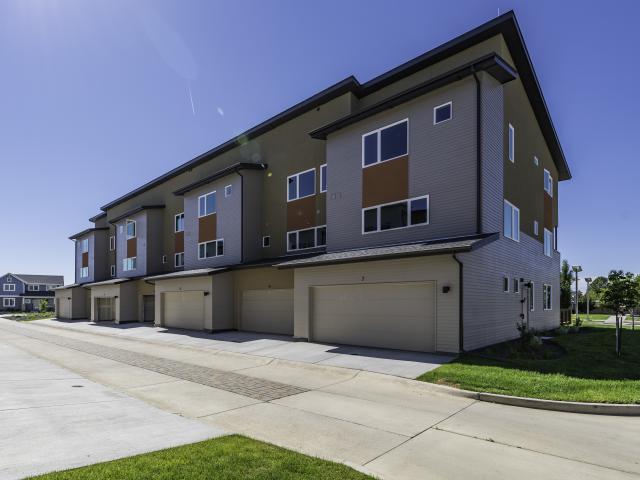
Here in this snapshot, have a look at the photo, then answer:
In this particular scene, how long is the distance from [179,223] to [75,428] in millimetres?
28457

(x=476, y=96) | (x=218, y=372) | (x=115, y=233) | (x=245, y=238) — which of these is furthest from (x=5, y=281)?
(x=476, y=96)

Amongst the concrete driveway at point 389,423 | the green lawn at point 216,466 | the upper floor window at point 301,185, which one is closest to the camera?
the green lawn at point 216,466

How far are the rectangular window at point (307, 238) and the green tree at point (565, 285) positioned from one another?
22.4m

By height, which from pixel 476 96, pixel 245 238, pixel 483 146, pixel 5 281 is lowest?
pixel 5 281

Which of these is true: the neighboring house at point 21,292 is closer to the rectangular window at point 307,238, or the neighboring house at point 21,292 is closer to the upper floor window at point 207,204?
the upper floor window at point 207,204

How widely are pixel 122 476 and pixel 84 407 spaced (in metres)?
4.33

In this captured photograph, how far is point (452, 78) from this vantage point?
1508cm

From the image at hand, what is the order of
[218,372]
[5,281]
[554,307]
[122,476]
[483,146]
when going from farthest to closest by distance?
[5,281], [554,307], [483,146], [218,372], [122,476]

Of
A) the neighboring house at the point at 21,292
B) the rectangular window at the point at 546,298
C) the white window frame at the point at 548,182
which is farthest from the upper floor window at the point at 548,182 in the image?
the neighboring house at the point at 21,292

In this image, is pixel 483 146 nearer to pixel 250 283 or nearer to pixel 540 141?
pixel 540 141

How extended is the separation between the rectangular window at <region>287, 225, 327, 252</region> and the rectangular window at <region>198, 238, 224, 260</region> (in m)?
Result: 5.75

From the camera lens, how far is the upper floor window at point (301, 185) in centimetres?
2241

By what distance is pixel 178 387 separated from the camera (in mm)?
10547

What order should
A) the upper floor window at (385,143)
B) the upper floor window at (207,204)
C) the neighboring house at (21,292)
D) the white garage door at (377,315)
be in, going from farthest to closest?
the neighboring house at (21,292)
the upper floor window at (207,204)
the upper floor window at (385,143)
the white garage door at (377,315)
